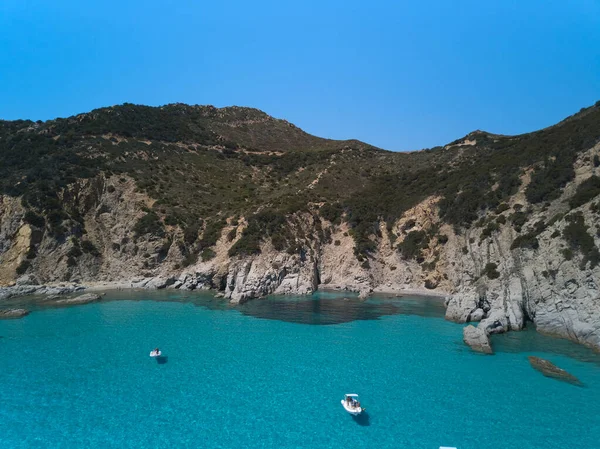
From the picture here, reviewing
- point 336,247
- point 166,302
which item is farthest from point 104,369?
point 336,247

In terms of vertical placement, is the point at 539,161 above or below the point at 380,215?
above

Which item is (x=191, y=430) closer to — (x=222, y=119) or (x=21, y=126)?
(x=21, y=126)

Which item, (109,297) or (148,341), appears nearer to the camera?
(148,341)

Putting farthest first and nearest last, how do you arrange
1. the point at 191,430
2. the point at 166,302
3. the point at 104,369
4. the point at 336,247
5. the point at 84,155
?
1. the point at 84,155
2. the point at 336,247
3. the point at 166,302
4. the point at 104,369
5. the point at 191,430

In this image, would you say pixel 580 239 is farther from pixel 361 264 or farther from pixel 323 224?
pixel 323 224

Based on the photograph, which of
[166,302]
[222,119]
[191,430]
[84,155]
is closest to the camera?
[191,430]

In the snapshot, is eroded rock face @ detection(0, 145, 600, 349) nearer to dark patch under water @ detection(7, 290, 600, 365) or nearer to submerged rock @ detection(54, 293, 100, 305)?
dark patch under water @ detection(7, 290, 600, 365)

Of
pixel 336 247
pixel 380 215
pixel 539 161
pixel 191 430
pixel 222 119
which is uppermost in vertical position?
pixel 222 119
